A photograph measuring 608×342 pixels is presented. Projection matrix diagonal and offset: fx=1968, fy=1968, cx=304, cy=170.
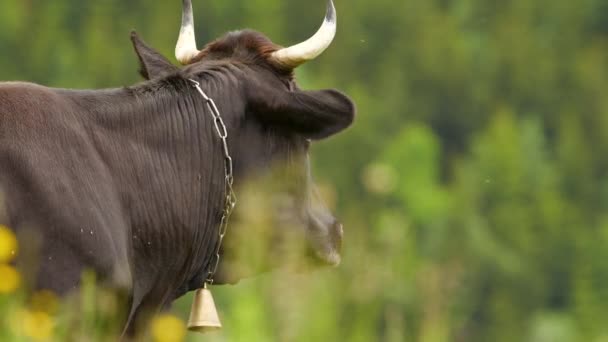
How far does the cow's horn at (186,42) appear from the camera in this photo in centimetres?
1119

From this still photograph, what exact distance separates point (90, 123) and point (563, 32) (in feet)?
487

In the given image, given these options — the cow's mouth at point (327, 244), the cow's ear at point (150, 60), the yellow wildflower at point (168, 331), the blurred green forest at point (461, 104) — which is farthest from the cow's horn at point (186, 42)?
the blurred green forest at point (461, 104)

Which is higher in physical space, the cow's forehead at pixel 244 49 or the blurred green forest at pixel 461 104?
the blurred green forest at pixel 461 104

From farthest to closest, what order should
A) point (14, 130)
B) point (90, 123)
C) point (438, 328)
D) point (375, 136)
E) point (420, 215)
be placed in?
point (375, 136) → point (420, 215) → point (90, 123) → point (14, 130) → point (438, 328)

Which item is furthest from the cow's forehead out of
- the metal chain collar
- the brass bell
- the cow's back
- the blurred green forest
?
the blurred green forest

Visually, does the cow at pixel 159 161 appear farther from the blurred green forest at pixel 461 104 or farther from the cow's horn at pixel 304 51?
the blurred green forest at pixel 461 104

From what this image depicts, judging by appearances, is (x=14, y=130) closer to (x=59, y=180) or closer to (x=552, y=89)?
(x=59, y=180)

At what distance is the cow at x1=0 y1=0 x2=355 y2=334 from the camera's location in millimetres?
8844

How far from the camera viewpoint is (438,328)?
25.6 feet

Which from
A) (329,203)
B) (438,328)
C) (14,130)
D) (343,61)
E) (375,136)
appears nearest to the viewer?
(438,328)

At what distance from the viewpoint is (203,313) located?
10406 millimetres

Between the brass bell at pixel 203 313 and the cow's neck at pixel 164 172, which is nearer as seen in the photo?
the cow's neck at pixel 164 172

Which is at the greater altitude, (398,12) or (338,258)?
(398,12)

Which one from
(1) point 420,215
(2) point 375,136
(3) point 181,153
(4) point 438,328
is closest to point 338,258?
(3) point 181,153
